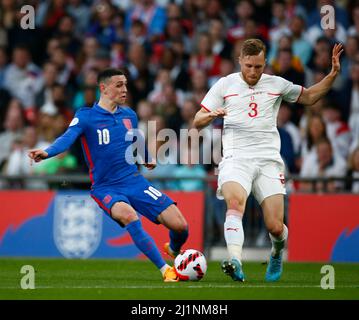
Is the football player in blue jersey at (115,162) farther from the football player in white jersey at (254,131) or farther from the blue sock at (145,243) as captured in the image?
the football player in white jersey at (254,131)

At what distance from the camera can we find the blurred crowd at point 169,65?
1839 cm

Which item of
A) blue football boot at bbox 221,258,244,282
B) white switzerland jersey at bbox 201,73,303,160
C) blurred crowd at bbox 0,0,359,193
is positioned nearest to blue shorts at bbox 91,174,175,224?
white switzerland jersey at bbox 201,73,303,160

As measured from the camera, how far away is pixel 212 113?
1157 centimetres

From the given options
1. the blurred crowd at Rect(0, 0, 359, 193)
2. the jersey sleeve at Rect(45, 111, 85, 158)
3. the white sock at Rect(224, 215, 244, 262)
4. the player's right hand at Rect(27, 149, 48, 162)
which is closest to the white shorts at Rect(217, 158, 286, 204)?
the white sock at Rect(224, 215, 244, 262)

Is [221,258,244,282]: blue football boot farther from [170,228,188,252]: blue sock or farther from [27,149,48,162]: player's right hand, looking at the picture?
[27,149,48,162]: player's right hand

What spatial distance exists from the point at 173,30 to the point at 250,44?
9.26 metres

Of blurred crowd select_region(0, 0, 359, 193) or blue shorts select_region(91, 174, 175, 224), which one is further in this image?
blurred crowd select_region(0, 0, 359, 193)

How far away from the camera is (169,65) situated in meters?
20.7

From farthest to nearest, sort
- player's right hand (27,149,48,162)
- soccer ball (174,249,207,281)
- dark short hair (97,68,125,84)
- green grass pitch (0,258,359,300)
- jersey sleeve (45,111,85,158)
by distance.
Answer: dark short hair (97,68,125,84)
soccer ball (174,249,207,281)
jersey sleeve (45,111,85,158)
player's right hand (27,149,48,162)
green grass pitch (0,258,359,300)

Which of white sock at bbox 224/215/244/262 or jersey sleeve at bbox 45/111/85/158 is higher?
jersey sleeve at bbox 45/111/85/158

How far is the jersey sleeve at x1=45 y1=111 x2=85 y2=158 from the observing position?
39.2 feet

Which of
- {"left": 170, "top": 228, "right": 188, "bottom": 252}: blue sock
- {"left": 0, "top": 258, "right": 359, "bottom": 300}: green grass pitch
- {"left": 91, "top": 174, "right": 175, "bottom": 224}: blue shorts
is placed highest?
{"left": 91, "top": 174, "right": 175, "bottom": 224}: blue shorts

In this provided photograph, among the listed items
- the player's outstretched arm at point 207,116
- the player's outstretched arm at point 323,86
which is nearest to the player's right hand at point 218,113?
the player's outstretched arm at point 207,116

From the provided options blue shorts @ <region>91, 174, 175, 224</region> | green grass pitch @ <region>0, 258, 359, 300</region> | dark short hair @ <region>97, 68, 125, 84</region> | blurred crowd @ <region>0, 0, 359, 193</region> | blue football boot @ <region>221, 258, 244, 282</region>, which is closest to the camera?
green grass pitch @ <region>0, 258, 359, 300</region>
